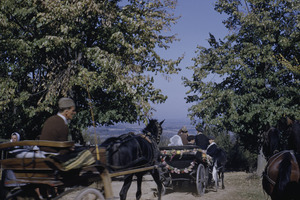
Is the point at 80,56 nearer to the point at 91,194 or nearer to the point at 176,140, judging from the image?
the point at 176,140

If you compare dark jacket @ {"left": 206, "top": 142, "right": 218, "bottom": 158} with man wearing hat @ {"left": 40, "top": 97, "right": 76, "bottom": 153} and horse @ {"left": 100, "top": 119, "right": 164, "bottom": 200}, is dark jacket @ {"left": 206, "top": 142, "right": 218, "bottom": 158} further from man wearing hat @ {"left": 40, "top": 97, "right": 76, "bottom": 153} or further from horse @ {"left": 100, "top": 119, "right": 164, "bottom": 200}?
man wearing hat @ {"left": 40, "top": 97, "right": 76, "bottom": 153}

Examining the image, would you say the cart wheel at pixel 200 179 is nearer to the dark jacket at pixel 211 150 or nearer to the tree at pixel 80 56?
the dark jacket at pixel 211 150

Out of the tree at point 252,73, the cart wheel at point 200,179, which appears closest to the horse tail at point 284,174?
the cart wheel at point 200,179

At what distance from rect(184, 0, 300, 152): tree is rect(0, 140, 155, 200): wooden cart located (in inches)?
596

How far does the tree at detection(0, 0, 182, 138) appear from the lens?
1363 centimetres

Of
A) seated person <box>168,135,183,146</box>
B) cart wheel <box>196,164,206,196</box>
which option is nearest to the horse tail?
cart wheel <box>196,164,206,196</box>

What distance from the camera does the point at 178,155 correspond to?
448 inches

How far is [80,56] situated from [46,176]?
10.5 m

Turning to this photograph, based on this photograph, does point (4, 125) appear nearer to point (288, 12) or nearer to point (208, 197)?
point (208, 197)

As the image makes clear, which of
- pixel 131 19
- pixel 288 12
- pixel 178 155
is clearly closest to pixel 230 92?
pixel 288 12

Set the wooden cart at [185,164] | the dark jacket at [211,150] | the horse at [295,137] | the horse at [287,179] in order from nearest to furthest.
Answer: the horse at [287,179] → the horse at [295,137] → the wooden cart at [185,164] → the dark jacket at [211,150]

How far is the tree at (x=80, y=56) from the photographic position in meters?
13.6

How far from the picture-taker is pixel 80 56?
15.2m

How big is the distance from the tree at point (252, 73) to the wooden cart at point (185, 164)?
29.6 feet
